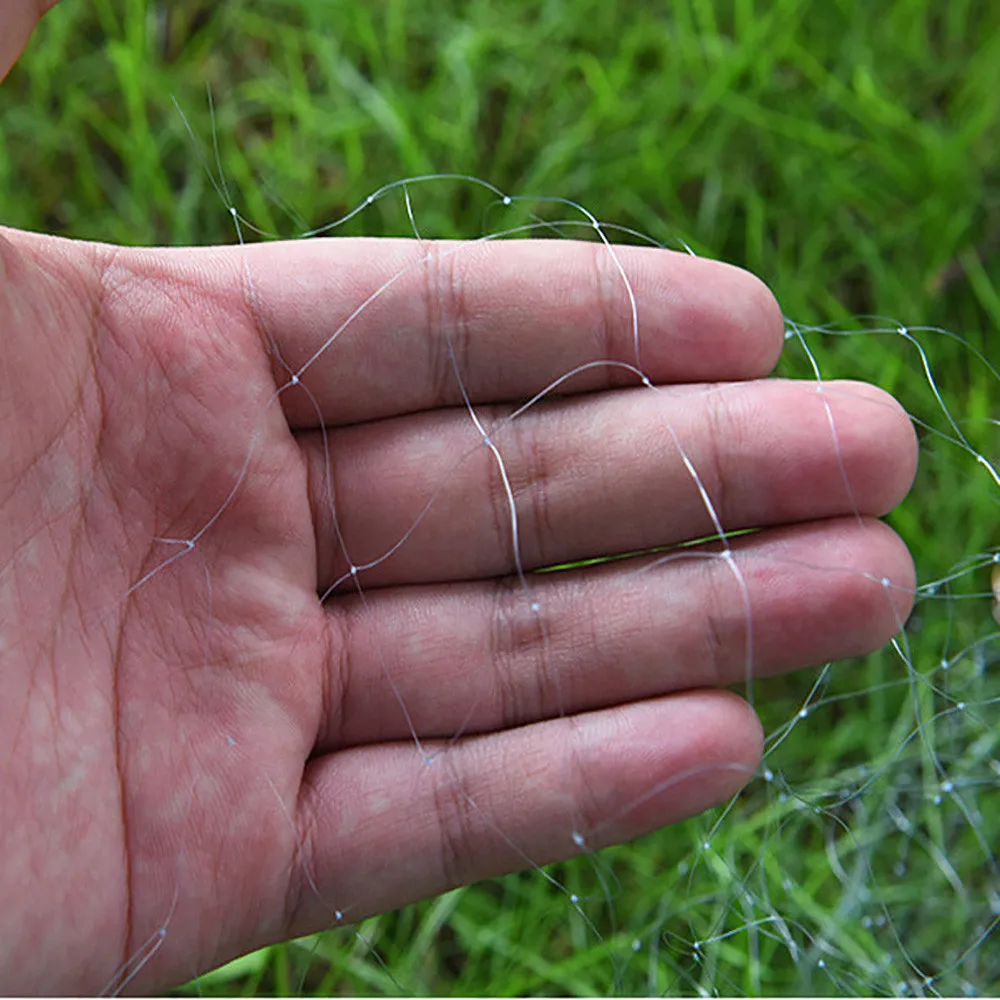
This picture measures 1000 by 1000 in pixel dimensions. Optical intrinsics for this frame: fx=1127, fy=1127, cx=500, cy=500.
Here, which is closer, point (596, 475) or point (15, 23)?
point (15, 23)

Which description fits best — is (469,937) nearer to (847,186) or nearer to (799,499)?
(799,499)

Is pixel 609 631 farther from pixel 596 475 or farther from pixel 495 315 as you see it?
pixel 495 315

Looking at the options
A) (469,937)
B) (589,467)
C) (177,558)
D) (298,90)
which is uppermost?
(298,90)

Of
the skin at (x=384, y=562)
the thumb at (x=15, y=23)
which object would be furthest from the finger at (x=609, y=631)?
the thumb at (x=15, y=23)

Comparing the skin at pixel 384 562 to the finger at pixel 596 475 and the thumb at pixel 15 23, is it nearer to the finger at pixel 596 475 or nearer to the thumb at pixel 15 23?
the finger at pixel 596 475

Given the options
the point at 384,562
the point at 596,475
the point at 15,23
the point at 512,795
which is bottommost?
the point at 512,795

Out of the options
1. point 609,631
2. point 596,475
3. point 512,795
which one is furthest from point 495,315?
point 512,795

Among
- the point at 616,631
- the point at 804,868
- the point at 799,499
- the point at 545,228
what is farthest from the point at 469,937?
the point at 545,228

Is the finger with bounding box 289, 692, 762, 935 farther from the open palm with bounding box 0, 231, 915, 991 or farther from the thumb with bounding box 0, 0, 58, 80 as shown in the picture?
the thumb with bounding box 0, 0, 58, 80

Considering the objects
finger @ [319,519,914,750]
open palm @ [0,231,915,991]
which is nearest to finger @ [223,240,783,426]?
open palm @ [0,231,915,991]
